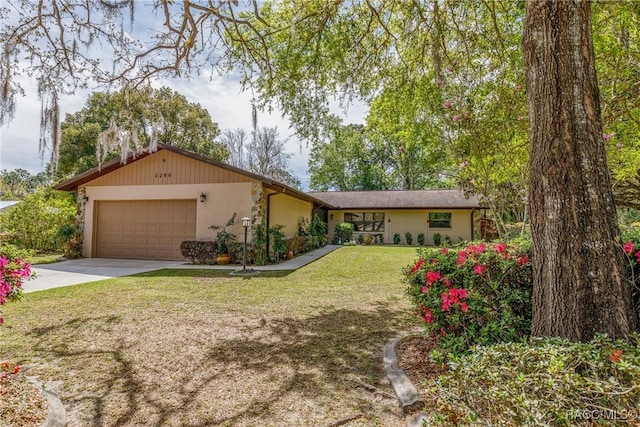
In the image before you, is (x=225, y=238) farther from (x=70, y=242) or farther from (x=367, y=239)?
(x=367, y=239)

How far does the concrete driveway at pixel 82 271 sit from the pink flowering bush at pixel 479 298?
7703 millimetres

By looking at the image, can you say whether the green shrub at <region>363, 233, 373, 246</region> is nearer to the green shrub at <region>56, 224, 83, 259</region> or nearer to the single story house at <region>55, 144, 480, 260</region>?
the single story house at <region>55, 144, 480, 260</region>

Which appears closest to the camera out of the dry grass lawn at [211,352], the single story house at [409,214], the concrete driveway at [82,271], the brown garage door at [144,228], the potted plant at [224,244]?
the dry grass lawn at [211,352]

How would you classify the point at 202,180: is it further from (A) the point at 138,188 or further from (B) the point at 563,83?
(B) the point at 563,83

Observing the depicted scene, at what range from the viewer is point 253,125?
637 cm

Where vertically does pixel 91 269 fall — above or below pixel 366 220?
below

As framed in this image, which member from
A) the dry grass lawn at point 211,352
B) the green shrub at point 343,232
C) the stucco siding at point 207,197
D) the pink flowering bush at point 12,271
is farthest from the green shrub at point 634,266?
the green shrub at point 343,232

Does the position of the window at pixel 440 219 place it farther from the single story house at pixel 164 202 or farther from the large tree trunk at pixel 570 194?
the large tree trunk at pixel 570 194

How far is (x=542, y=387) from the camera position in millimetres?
1541

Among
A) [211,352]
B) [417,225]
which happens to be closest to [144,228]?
[211,352]

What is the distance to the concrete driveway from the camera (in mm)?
7688

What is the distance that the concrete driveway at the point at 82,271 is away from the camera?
7.69 m

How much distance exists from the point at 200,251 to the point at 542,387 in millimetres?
11132

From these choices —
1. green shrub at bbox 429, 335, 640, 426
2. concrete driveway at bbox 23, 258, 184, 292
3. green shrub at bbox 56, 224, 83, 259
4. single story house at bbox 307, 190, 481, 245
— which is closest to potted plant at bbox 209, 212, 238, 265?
concrete driveway at bbox 23, 258, 184, 292
